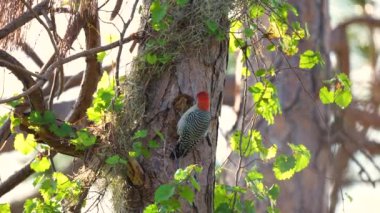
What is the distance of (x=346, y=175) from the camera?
19.0 ft

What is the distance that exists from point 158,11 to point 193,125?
361 millimetres

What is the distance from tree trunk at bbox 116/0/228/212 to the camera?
10.1 ft

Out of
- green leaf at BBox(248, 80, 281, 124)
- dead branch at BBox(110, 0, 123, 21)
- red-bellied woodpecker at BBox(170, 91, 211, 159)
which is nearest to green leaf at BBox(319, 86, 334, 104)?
green leaf at BBox(248, 80, 281, 124)

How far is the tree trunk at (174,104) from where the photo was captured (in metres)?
3.06

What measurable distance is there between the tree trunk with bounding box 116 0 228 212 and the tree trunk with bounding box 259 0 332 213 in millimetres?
1823

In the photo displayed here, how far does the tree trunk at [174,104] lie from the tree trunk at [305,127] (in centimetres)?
182

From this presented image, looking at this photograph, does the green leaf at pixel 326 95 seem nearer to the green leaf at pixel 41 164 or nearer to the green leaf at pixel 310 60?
the green leaf at pixel 310 60

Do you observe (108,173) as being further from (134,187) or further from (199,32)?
(199,32)

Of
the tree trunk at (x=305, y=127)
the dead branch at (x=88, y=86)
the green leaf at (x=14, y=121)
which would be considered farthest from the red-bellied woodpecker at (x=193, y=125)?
the tree trunk at (x=305, y=127)

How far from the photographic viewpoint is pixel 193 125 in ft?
9.60

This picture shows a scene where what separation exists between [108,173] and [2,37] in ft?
1.85

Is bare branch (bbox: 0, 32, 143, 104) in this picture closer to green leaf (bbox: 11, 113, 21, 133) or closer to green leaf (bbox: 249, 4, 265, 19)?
green leaf (bbox: 11, 113, 21, 133)

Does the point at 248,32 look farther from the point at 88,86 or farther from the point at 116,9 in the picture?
the point at 88,86

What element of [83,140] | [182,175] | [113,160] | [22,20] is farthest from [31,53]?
[182,175]
